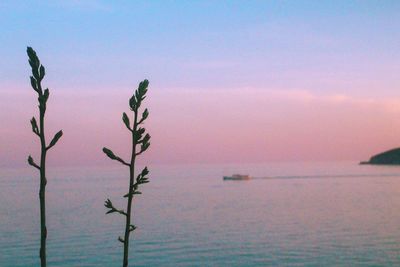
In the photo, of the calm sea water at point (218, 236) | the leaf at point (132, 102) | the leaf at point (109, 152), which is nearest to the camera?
the leaf at point (109, 152)

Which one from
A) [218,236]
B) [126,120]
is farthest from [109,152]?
[218,236]

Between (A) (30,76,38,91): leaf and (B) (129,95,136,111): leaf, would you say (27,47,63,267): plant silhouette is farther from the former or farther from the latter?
(B) (129,95,136,111): leaf

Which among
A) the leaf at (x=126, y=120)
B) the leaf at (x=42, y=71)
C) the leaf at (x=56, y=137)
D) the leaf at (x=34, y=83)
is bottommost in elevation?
the leaf at (x=56, y=137)

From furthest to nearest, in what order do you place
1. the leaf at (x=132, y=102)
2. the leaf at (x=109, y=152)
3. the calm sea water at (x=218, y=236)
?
the calm sea water at (x=218, y=236) < the leaf at (x=132, y=102) < the leaf at (x=109, y=152)

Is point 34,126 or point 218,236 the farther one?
point 218,236

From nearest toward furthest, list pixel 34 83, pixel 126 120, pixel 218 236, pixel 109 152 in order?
pixel 34 83 → pixel 109 152 → pixel 126 120 → pixel 218 236

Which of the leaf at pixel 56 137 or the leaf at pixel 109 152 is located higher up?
the leaf at pixel 56 137

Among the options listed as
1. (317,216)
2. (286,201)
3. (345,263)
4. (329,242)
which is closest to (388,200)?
(286,201)

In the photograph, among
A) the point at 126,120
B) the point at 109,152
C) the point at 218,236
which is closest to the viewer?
the point at 109,152

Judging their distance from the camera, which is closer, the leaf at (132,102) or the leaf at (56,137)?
the leaf at (56,137)

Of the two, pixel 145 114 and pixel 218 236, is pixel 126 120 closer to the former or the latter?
pixel 145 114

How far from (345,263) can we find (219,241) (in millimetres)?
15757

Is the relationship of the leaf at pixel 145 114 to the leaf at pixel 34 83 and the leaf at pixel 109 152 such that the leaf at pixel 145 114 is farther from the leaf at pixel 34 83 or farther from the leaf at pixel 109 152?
the leaf at pixel 34 83

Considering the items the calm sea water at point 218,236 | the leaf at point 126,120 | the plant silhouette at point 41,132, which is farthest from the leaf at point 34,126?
the calm sea water at point 218,236
